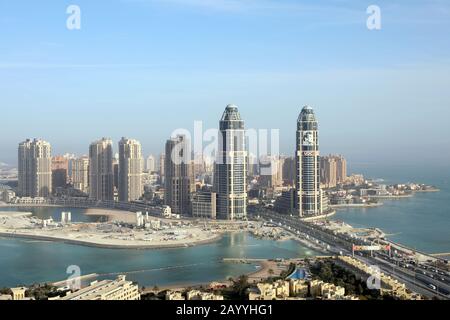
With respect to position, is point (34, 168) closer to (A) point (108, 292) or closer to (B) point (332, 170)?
(B) point (332, 170)

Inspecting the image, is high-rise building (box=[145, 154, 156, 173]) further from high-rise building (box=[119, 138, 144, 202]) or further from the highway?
the highway

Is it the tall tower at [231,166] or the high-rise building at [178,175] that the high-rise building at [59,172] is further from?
the tall tower at [231,166]

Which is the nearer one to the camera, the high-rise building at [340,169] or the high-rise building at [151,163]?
the high-rise building at [340,169]

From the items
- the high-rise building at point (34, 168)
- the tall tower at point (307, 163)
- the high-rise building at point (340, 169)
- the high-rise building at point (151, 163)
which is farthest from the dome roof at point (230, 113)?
the high-rise building at point (151, 163)
